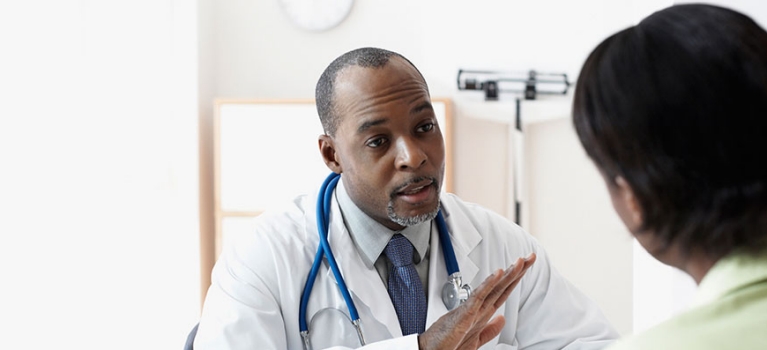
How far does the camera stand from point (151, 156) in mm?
3199

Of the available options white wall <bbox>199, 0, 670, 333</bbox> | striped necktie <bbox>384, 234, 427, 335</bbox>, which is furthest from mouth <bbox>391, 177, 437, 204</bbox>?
white wall <bbox>199, 0, 670, 333</bbox>

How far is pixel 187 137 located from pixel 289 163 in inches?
18.5

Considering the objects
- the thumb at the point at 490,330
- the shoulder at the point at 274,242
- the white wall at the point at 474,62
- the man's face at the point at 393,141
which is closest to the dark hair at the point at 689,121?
the thumb at the point at 490,330

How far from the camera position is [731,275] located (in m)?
0.65

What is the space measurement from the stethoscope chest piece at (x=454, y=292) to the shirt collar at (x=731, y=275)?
2.63 ft

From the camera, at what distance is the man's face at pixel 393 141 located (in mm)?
1469

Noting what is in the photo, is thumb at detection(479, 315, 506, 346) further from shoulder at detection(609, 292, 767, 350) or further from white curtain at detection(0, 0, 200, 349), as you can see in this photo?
white curtain at detection(0, 0, 200, 349)

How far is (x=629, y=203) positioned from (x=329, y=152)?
962mm

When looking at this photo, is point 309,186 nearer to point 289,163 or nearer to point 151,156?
point 289,163

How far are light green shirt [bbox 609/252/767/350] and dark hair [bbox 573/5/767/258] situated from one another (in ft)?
0.08

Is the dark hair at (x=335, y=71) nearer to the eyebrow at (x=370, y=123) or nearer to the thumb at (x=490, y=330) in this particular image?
the eyebrow at (x=370, y=123)

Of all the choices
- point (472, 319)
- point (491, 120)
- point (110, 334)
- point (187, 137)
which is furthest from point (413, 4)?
point (472, 319)

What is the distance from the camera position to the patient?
2.02 ft

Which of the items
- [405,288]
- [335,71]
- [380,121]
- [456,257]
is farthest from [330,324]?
[335,71]
